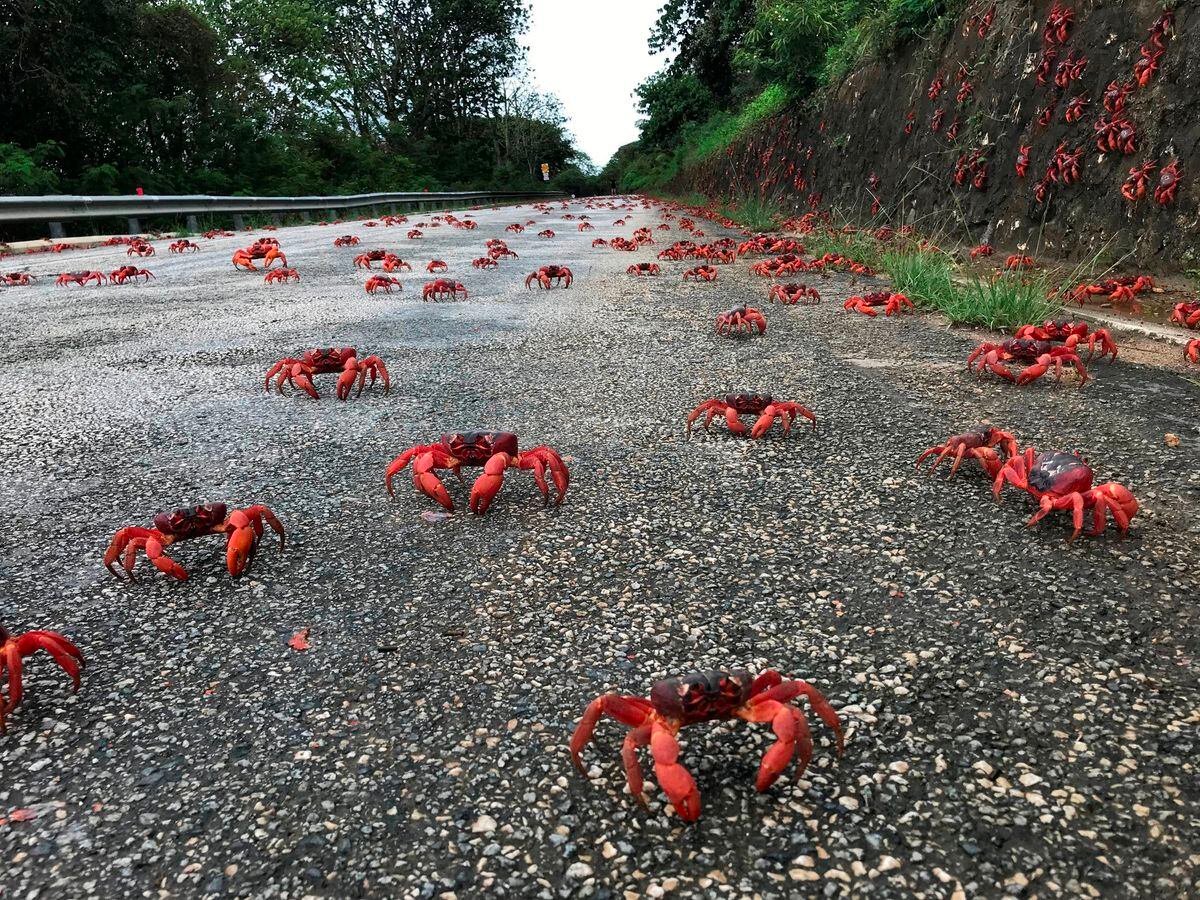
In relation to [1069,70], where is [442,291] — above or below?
below

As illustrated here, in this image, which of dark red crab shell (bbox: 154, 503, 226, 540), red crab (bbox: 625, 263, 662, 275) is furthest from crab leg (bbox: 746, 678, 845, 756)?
red crab (bbox: 625, 263, 662, 275)

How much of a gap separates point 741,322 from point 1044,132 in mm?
5477

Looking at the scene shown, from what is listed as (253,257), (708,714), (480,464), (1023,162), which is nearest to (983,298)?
(1023,162)

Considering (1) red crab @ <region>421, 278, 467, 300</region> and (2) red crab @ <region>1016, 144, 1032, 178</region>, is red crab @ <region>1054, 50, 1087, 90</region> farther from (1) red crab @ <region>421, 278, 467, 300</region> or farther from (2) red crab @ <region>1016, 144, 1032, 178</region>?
(1) red crab @ <region>421, 278, 467, 300</region>

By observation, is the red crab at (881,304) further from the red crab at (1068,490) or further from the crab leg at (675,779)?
the crab leg at (675,779)

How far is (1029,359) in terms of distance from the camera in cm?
433

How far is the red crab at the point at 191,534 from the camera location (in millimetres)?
2320

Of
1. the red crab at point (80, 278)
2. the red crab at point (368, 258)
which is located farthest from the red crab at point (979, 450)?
the red crab at point (80, 278)

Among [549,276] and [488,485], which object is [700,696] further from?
[549,276]

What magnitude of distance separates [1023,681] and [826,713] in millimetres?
578

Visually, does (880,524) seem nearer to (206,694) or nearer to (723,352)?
(206,694)

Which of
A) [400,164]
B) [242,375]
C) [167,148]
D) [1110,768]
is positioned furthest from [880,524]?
[400,164]

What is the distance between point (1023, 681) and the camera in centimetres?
181

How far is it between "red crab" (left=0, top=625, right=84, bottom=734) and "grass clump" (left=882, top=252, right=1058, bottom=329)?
19.3 feet
